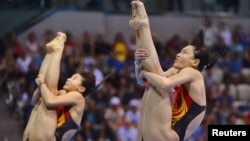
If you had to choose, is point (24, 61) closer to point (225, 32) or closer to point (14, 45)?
point (14, 45)

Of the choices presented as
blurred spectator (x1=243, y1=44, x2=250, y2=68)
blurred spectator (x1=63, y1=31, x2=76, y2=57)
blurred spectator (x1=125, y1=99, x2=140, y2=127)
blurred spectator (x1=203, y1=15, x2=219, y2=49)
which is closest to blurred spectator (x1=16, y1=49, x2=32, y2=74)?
blurred spectator (x1=63, y1=31, x2=76, y2=57)

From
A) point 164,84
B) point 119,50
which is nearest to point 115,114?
point 119,50

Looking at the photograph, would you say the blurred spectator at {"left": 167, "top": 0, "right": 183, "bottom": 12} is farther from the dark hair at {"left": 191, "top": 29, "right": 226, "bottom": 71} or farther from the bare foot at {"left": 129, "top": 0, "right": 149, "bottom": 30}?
the bare foot at {"left": 129, "top": 0, "right": 149, "bottom": 30}

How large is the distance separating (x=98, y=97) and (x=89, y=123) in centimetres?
75

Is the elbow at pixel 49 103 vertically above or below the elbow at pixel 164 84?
below

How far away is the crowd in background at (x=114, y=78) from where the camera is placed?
10750mm

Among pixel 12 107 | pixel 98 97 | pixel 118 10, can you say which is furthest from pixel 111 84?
pixel 12 107

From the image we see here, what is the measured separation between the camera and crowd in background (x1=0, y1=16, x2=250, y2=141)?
10.8 meters

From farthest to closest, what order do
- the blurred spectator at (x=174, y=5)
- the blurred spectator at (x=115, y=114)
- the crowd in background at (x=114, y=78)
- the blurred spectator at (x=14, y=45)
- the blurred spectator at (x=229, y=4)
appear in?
the blurred spectator at (x=229, y=4) < the blurred spectator at (x=174, y=5) < the blurred spectator at (x=115, y=114) < the crowd in background at (x=114, y=78) < the blurred spectator at (x=14, y=45)

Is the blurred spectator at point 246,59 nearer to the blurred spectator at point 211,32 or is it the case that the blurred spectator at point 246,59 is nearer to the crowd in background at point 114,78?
the crowd in background at point 114,78

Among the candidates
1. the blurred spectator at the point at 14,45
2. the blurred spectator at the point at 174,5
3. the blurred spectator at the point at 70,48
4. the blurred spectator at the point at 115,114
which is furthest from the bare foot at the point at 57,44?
the blurred spectator at the point at 174,5

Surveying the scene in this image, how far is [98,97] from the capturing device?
40.5 ft

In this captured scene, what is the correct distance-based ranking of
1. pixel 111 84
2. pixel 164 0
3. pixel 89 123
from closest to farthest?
pixel 89 123, pixel 111 84, pixel 164 0

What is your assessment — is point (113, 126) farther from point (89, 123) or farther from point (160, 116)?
point (160, 116)
